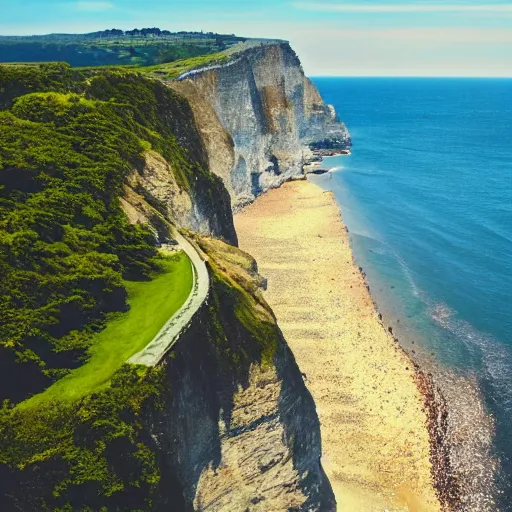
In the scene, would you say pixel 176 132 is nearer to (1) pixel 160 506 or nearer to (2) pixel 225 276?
(2) pixel 225 276

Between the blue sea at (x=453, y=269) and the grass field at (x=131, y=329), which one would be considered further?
the blue sea at (x=453, y=269)

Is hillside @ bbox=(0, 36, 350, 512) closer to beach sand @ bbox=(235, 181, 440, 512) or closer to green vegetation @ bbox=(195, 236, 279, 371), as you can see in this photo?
green vegetation @ bbox=(195, 236, 279, 371)

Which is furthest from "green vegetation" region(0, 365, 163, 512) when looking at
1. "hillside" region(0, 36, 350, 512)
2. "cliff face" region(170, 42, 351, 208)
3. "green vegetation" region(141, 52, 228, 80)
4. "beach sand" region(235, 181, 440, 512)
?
"green vegetation" region(141, 52, 228, 80)

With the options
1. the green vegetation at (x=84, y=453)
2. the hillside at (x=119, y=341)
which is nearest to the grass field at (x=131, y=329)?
the hillside at (x=119, y=341)

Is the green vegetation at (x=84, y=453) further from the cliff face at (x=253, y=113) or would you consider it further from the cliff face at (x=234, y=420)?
the cliff face at (x=253, y=113)

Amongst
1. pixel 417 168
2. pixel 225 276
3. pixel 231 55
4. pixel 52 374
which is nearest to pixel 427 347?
pixel 225 276
